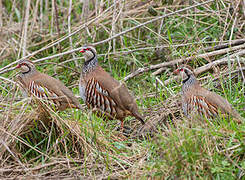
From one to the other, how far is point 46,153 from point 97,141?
0.50m

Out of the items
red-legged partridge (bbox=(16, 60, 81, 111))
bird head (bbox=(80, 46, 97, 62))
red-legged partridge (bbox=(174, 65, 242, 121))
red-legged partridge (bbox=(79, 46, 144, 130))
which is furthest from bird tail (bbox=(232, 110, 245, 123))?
bird head (bbox=(80, 46, 97, 62))

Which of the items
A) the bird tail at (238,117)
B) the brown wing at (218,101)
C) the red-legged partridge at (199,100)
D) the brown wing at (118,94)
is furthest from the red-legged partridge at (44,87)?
the bird tail at (238,117)

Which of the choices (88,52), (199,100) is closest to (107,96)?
(88,52)

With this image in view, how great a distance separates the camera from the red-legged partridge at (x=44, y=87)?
5.06 metres

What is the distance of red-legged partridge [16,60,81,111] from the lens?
16.6 feet

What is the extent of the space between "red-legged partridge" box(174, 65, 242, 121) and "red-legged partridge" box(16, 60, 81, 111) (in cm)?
127

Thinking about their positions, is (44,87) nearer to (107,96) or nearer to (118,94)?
(107,96)

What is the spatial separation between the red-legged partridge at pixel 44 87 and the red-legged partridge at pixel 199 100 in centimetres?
127

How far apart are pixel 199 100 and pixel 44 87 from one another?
184 centimetres

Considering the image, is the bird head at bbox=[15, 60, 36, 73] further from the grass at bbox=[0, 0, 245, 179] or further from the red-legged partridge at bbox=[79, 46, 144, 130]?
the red-legged partridge at bbox=[79, 46, 144, 130]

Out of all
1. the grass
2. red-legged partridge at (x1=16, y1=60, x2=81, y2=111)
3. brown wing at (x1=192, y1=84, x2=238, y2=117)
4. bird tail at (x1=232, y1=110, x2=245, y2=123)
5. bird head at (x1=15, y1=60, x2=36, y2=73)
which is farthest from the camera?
bird head at (x1=15, y1=60, x2=36, y2=73)

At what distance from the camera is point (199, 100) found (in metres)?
4.74

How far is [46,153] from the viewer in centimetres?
411

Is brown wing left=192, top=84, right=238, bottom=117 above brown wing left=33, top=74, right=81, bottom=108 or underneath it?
underneath
